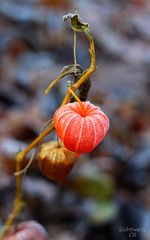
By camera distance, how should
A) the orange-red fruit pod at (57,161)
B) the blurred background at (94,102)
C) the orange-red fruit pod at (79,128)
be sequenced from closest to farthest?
the orange-red fruit pod at (79,128), the orange-red fruit pod at (57,161), the blurred background at (94,102)

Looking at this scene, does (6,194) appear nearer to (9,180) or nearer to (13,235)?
(9,180)

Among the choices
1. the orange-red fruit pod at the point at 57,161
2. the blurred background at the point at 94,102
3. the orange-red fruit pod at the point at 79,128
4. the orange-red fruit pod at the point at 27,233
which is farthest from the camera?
the blurred background at the point at 94,102

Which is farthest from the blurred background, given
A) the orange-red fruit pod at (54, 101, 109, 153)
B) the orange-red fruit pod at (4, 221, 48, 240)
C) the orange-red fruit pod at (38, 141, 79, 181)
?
the orange-red fruit pod at (54, 101, 109, 153)

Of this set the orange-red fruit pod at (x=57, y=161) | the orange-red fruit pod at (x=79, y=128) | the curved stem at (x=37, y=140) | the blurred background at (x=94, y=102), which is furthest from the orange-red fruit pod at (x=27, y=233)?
the blurred background at (x=94, y=102)

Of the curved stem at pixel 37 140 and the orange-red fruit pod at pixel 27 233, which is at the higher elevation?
the curved stem at pixel 37 140

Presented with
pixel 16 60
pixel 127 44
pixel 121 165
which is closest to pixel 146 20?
pixel 127 44

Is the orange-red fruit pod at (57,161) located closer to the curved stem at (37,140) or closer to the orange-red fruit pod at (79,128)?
the curved stem at (37,140)

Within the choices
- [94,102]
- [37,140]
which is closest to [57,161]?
[37,140]

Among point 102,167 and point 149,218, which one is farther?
point 102,167
